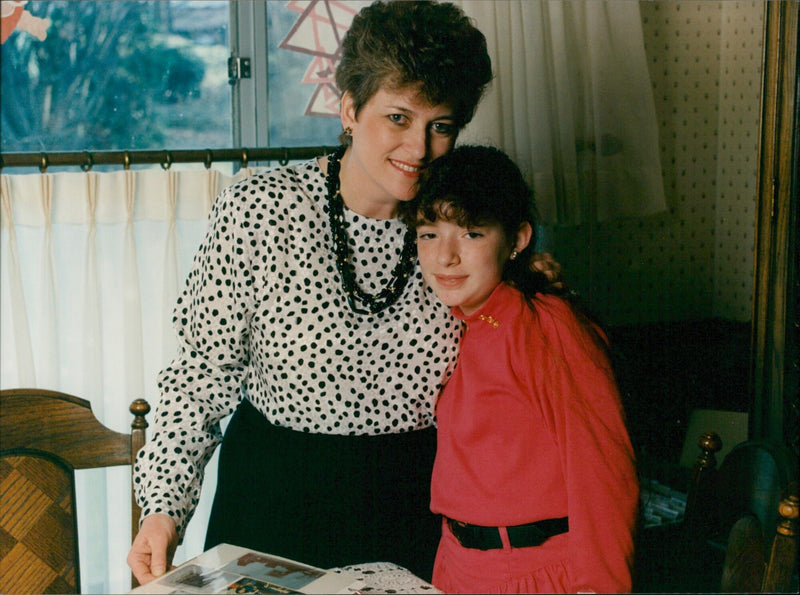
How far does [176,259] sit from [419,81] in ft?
3.44

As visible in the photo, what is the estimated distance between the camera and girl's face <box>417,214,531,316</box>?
1.38 m

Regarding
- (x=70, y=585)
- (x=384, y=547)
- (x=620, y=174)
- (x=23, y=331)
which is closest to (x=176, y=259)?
(x=23, y=331)

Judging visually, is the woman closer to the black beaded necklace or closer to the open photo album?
the black beaded necklace

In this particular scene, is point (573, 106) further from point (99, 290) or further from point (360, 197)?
point (99, 290)

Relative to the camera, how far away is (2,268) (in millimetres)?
1995

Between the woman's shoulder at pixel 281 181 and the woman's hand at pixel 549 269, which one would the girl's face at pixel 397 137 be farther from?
the woman's hand at pixel 549 269

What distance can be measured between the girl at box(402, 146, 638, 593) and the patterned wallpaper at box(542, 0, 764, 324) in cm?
124

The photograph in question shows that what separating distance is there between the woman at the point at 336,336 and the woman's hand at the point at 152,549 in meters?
0.16

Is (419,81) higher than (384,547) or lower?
higher

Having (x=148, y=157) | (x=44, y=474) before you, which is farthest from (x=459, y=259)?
(x=148, y=157)

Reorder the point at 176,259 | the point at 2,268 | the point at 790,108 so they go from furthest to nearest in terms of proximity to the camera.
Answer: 1. the point at 176,259
2. the point at 2,268
3. the point at 790,108

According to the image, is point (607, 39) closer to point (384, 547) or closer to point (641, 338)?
point (641, 338)

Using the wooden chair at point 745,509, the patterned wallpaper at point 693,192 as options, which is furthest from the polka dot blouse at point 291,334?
the patterned wallpaper at point 693,192

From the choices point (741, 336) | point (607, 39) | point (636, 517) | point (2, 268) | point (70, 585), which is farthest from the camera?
point (741, 336)
